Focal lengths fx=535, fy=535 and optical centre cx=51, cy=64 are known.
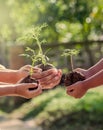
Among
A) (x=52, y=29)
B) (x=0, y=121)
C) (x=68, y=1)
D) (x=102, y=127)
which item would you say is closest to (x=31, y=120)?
(x=0, y=121)

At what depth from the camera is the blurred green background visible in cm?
922

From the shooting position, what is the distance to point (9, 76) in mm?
4559

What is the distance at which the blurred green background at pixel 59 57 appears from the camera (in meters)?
9.22

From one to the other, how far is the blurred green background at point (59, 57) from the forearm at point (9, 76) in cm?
401

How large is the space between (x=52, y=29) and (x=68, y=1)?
1662mm

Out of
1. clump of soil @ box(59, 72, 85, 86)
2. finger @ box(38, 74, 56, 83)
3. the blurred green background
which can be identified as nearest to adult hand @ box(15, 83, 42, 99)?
finger @ box(38, 74, 56, 83)

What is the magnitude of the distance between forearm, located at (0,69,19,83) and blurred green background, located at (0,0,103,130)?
158 inches

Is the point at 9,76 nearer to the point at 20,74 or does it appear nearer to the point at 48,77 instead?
the point at 20,74

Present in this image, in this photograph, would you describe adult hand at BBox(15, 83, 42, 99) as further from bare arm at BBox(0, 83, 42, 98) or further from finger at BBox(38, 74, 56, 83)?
finger at BBox(38, 74, 56, 83)

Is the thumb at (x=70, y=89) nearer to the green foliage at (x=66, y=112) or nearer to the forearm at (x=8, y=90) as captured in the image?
the forearm at (x=8, y=90)

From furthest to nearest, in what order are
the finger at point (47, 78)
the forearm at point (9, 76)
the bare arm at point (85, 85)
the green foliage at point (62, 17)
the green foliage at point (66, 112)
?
the green foliage at point (62, 17)
the green foliage at point (66, 112)
the forearm at point (9, 76)
the finger at point (47, 78)
the bare arm at point (85, 85)

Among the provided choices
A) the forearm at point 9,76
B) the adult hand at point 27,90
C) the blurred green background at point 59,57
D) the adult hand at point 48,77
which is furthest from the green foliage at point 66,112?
the adult hand at point 27,90

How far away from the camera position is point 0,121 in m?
10.6

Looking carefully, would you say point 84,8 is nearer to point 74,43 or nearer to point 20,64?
point 74,43
